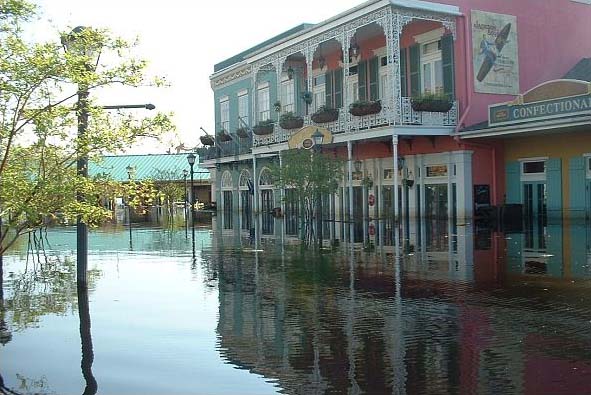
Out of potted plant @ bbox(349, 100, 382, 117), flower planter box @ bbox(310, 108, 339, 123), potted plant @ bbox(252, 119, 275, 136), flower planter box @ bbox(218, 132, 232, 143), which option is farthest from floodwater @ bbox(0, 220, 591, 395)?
flower planter box @ bbox(218, 132, 232, 143)

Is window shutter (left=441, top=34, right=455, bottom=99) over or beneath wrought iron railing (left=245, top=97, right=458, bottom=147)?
over

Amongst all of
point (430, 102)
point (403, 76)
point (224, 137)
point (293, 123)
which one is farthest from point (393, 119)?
point (224, 137)

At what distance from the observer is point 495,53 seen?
2853 centimetres

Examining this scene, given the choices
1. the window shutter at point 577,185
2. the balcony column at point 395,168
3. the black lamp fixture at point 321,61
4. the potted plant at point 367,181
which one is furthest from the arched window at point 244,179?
the window shutter at point 577,185

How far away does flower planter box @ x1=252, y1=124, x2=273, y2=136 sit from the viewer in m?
36.0

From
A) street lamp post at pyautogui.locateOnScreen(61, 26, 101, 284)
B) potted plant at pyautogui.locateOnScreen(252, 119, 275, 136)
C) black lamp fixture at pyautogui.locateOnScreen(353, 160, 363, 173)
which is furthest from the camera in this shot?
potted plant at pyautogui.locateOnScreen(252, 119, 275, 136)

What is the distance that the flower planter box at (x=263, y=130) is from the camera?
118 feet

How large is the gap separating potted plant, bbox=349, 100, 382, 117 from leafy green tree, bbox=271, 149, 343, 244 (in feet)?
8.34

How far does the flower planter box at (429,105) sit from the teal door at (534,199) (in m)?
4.43

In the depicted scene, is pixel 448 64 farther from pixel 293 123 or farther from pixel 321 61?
pixel 321 61

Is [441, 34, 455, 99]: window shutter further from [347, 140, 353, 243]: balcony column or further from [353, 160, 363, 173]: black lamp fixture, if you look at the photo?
[353, 160, 363, 173]: black lamp fixture

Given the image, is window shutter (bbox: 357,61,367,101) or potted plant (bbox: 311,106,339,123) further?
window shutter (bbox: 357,61,367,101)

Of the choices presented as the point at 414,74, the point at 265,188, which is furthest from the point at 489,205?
the point at 265,188

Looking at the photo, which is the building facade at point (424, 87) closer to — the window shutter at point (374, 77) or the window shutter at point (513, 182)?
the window shutter at point (374, 77)
